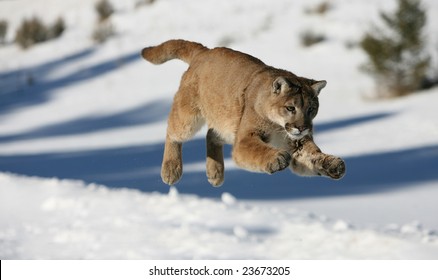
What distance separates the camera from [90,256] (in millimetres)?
15023

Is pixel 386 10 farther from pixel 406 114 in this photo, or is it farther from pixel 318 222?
pixel 318 222

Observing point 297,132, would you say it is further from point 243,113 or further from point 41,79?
point 41,79

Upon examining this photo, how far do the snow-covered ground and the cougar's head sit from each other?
7524mm

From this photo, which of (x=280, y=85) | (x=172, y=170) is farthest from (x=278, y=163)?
(x=172, y=170)

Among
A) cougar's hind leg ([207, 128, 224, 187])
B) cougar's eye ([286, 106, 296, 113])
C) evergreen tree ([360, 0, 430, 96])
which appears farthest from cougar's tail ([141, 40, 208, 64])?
evergreen tree ([360, 0, 430, 96])

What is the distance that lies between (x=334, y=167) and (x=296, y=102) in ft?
1.57

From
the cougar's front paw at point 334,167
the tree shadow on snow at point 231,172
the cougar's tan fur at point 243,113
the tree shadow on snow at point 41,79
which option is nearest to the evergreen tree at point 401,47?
the tree shadow on snow at point 231,172

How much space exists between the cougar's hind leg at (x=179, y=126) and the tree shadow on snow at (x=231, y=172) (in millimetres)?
14044

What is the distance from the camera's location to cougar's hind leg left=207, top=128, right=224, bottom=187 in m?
7.74

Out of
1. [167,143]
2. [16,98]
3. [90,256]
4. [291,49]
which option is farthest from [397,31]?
[167,143]

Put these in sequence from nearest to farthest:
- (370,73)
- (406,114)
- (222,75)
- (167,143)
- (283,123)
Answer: (283,123), (222,75), (167,143), (406,114), (370,73)

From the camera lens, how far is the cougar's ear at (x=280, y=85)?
6.07 metres

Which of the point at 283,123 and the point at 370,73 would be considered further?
the point at 370,73

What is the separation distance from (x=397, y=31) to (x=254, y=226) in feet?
53.2
